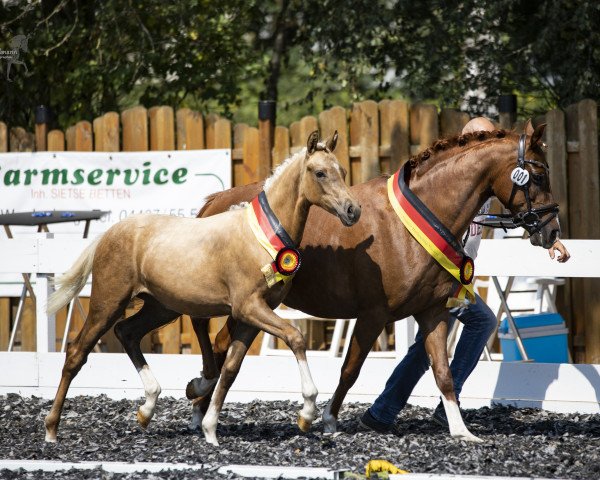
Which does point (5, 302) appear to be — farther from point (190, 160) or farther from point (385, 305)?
point (385, 305)

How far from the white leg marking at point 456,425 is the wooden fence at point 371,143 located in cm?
377

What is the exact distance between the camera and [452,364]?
665cm

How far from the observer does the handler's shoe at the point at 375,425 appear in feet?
21.1

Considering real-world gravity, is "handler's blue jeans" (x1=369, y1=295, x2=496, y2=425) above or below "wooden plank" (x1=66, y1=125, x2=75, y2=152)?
below

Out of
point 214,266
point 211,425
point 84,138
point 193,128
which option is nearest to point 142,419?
point 211,425

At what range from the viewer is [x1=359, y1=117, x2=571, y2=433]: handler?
6449mm

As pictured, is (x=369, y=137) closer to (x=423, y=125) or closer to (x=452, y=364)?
(x=423, y=125)

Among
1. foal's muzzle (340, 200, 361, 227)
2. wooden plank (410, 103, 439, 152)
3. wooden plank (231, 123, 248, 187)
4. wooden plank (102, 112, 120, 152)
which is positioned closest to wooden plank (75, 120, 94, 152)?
wooden plank (102, 112, 120, 152)

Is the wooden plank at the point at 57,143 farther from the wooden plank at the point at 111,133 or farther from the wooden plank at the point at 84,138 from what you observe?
the wooden plank at the point at 111,133

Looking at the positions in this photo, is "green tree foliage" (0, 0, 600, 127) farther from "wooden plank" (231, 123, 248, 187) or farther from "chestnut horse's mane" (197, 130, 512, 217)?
"chestnut horse's mane" (197, 130, 512, 217)

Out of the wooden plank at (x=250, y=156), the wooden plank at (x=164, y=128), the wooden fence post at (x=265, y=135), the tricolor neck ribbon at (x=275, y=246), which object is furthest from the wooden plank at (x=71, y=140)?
the tricolor neck ribbon at (x=275, y=246)

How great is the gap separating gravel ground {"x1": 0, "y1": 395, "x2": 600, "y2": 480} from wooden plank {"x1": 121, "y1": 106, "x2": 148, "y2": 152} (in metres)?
3.55

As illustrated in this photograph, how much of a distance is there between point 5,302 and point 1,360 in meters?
2.72

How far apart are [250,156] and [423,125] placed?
1.74 m
